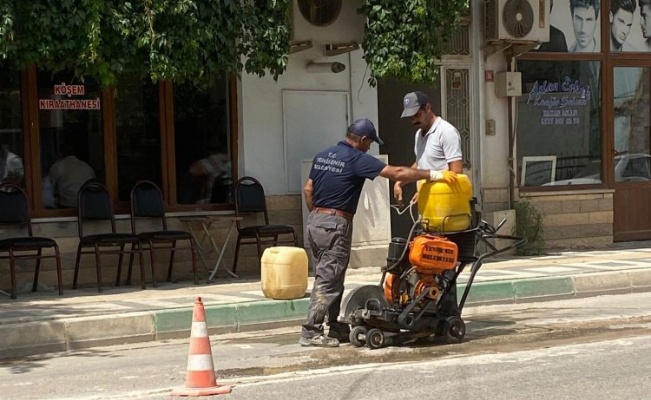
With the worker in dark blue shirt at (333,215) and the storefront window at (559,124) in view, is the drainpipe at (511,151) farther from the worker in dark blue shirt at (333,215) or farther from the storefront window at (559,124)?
the worker in dark blue shirt at (333,215)

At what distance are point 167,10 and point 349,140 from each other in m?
3.90

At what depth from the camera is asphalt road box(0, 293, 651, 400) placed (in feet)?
23.7

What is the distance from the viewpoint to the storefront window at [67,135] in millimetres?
13008

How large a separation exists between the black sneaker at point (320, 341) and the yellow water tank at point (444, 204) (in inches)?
48.8

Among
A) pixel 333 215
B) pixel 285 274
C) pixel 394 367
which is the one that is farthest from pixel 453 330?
pixel 285 274

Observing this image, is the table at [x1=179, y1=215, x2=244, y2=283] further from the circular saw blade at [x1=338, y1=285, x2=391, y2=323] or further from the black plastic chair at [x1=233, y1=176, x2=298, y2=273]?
the circular saw blade at [x1=338, y1=285, x2=391, y2=323]

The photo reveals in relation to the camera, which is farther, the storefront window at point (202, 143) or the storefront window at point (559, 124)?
the storefront window at point (559, 124)

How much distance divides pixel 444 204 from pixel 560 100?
8.48m

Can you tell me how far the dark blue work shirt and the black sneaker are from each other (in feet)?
3.56

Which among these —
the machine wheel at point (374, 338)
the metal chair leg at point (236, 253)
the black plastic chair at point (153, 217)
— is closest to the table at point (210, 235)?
the metal chair leg at point (236, 253)

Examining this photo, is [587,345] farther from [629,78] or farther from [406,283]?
[629,78]

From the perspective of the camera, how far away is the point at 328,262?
29.5 ft

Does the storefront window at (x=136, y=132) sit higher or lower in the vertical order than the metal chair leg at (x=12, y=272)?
higher

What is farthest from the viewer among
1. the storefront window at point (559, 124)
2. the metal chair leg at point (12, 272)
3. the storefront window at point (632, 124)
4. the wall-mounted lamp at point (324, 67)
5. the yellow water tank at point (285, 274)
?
the storefront window at point (632, 124)
